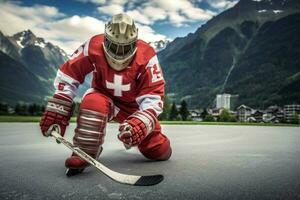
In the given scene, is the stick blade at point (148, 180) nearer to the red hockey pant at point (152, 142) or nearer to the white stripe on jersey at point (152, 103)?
the white stripe on jersey at point (152, 103)

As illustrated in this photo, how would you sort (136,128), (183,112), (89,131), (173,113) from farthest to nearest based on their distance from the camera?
(183,112) < (173,113) < (89,131) < (136,128)

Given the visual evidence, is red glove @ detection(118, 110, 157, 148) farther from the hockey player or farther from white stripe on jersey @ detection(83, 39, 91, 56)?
white stripe on jersey @ detection(83, 39, 91, 56)

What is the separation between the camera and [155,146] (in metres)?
4.27

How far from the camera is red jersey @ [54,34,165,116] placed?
366cm

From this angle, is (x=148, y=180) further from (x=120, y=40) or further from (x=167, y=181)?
(x=120, y=40)

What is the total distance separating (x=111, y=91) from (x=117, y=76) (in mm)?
247

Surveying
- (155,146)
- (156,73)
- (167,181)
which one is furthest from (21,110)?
(167,181)

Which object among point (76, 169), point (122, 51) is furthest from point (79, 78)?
point (76, 169)

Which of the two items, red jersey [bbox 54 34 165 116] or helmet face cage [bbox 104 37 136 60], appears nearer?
helmet face cage [bbox 104 37 136 60]

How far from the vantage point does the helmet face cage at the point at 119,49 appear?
340 cm

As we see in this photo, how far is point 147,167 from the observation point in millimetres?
3850

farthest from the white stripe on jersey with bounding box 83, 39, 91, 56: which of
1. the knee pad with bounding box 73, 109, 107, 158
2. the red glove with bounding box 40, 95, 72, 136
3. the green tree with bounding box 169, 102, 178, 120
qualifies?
the green tree with bounding box 169, 102, 178, 120

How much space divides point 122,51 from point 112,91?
0.63 m

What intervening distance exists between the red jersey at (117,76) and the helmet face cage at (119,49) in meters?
0.21
